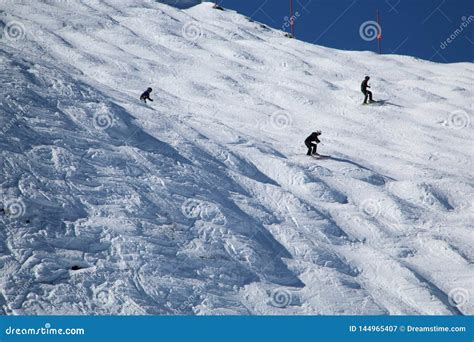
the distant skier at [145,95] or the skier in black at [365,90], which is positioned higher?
the skier in black at [365,90]

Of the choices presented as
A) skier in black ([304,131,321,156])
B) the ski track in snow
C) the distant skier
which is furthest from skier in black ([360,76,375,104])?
the distant skier

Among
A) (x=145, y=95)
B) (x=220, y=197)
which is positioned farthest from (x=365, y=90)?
(x=220, y=197)

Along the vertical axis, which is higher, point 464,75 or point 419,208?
point 464,75

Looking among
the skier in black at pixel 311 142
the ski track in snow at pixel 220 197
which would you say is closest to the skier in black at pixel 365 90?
the ski track in snow at pixel 220 197

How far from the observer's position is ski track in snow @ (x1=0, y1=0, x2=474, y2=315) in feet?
32.0

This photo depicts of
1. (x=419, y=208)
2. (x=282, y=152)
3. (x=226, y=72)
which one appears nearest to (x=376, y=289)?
(x=419, y=208)

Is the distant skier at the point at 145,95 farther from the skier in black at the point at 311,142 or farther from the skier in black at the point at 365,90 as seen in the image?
the skier in black at the point at 365,90

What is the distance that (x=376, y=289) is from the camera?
11.4m

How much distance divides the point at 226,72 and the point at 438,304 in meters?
19.8

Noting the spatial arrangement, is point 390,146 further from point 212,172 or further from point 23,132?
point 23,132

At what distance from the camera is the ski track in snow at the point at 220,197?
9.74m

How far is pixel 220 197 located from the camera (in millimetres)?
13375

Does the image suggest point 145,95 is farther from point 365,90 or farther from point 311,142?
point 365,90

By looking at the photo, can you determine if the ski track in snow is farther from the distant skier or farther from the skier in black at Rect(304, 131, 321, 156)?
the distant skier
